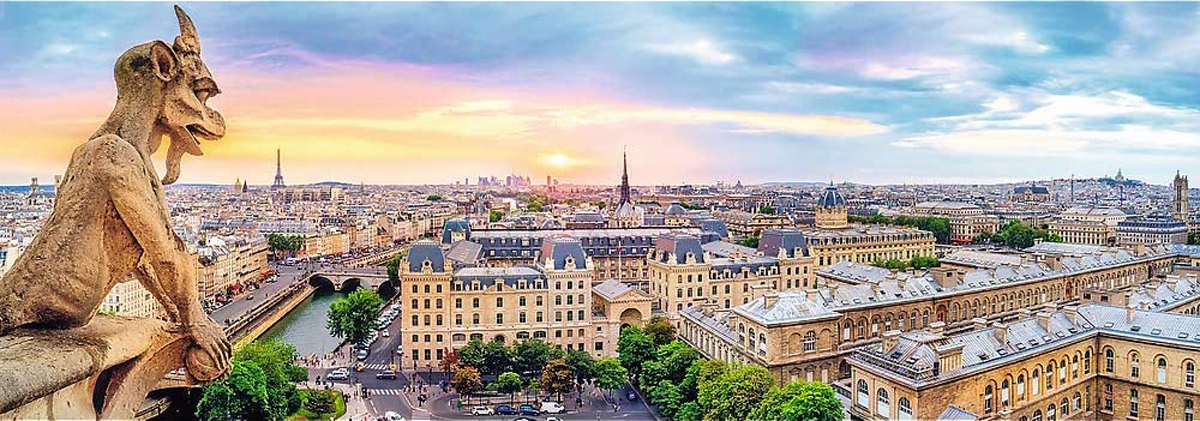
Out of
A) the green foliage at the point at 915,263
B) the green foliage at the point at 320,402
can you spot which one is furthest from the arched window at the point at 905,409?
the green foliage at the point at 915,263

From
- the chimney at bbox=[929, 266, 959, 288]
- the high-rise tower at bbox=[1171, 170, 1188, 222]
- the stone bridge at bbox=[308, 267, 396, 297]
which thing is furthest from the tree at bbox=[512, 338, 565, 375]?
the high-rise tower at bbox=[1171, 170, 1188, 222]

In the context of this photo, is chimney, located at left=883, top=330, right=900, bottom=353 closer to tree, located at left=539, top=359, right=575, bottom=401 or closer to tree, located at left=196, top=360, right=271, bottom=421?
tree, located at left=539, top=359, right=575, bottom=401

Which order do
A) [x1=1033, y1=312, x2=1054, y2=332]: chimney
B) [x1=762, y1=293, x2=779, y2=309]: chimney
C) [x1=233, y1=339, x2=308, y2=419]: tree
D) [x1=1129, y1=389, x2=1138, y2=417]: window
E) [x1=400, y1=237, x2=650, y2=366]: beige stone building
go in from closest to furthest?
[x1=1129, y1=389, x2=1138, y2=417]: window → [x1=1033, y1=312, x2=1054, y2=332]: chimney → [x1=233, y1=339, x2=308, y2=419]: tree → [x1=762, y1=293, x2=779, y2=309]: chimney → [x1=400, y1=237, x2=650, y2=366]: beige stone building

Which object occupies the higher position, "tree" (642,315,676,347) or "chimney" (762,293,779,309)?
"chimney" (762,293,779,309)

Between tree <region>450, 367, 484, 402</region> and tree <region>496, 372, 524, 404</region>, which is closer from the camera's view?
tree <region>450, 367, 484, 402</region>

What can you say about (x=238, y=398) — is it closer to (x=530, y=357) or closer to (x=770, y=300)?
(x=530, y=357)

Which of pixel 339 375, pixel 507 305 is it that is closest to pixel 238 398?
pixel 339 375

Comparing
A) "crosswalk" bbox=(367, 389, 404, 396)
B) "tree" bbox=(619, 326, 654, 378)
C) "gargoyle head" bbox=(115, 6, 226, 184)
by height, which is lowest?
"crosswalk" bbox=(367, 389, 404, 396)

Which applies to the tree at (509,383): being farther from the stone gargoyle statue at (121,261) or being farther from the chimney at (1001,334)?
the stone gargoyle statue at (121,261)
